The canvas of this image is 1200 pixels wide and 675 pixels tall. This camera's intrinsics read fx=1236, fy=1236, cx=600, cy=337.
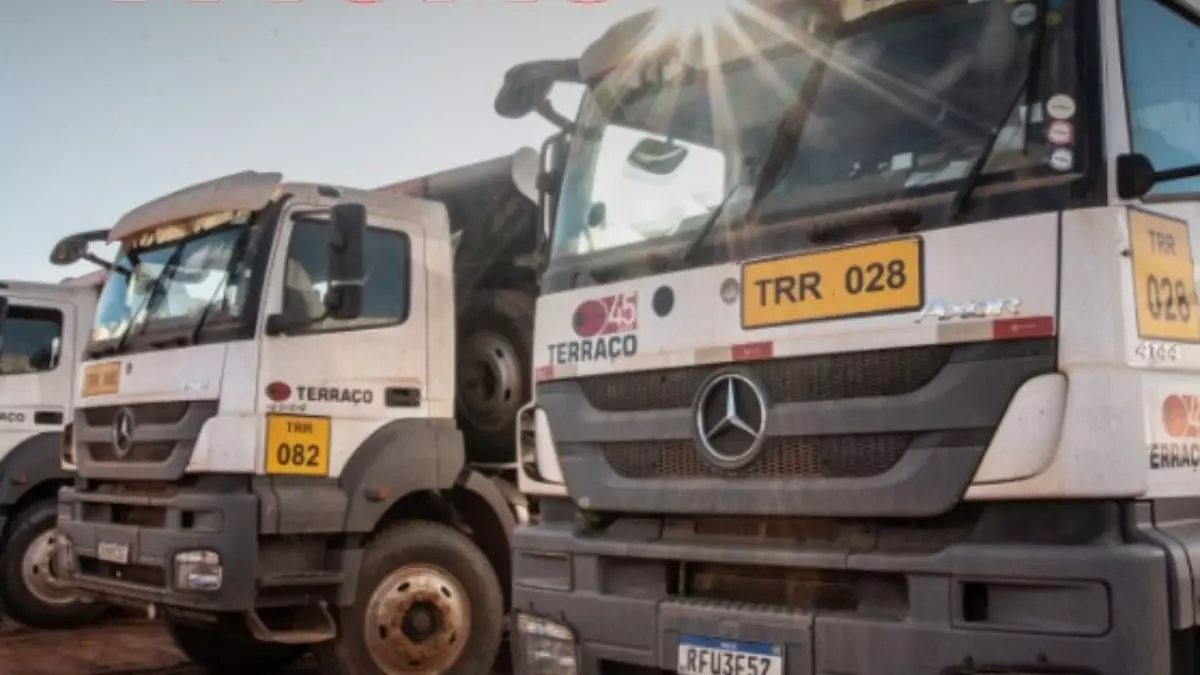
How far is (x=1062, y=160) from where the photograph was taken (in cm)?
322

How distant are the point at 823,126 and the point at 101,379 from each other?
4692 mm

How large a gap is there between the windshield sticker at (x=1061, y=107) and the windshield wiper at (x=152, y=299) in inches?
191

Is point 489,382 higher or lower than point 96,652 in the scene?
higher

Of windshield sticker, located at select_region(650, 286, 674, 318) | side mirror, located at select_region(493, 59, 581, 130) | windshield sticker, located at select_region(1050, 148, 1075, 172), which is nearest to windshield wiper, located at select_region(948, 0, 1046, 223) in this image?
windshield sticker, located at select_region(1050, 148, 1075, 172)

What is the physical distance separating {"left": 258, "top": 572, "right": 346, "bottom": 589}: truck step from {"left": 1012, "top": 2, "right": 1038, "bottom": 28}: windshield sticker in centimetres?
423

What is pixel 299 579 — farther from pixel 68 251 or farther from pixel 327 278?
pixel 68 251

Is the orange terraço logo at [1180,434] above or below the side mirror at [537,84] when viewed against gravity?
below

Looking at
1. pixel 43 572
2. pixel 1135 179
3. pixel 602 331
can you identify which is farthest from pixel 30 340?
pixel 1135 179

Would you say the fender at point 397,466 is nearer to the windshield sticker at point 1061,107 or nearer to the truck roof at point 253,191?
the truck roof at point 253,191

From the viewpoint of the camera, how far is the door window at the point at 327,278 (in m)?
6.30

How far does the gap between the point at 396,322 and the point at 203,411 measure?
1.11m

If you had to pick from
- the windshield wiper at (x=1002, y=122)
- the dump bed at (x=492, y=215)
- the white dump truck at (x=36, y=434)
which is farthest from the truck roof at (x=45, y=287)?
the windshield wiper at (x=1002, y=122)

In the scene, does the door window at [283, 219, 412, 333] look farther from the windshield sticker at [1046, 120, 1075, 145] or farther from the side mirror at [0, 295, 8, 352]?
the side mirror at [0, 295, 8, 352]

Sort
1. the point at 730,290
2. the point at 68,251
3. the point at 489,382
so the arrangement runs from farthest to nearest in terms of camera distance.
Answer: the point at 68,251 → the point at 489,382 → the point at 730,290
